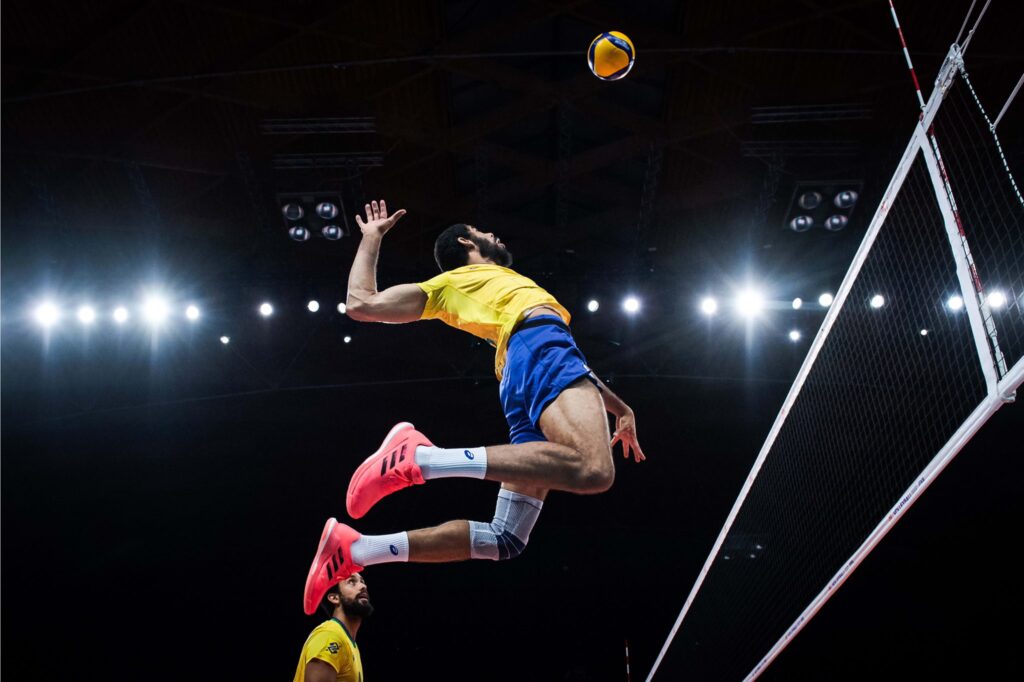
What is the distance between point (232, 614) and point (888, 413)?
34.0 ft

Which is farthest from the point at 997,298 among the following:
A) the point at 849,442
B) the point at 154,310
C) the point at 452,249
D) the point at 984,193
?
the point at 154,310

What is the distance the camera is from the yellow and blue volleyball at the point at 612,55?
452cm

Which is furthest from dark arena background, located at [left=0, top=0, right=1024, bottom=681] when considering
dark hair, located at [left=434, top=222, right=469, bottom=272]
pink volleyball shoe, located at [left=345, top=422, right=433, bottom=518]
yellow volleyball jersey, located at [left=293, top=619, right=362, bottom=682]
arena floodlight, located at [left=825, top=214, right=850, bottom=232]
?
yellow volleyball jersey, located at [left=293, top=619, right=362, bottom=682]

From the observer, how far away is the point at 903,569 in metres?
11.5

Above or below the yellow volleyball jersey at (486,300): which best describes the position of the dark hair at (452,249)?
above

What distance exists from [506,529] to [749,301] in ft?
21.3

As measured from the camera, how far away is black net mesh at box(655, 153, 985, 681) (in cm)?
864

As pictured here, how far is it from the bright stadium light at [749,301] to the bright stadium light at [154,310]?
23.3 ft

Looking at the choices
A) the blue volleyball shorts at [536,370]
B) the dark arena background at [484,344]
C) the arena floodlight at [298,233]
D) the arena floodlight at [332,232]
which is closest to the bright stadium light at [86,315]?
the dark arena background at [484,344]

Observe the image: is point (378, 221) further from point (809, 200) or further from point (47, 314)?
point (47, 314)

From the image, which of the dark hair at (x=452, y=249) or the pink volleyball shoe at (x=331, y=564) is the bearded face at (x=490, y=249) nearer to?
the dark hair at (x=452, y=249)

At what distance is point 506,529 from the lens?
3.06 m

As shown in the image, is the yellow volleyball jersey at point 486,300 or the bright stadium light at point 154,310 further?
the bright stadium light at point 154,310

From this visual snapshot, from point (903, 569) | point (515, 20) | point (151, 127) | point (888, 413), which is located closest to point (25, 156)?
point (151, 127)
